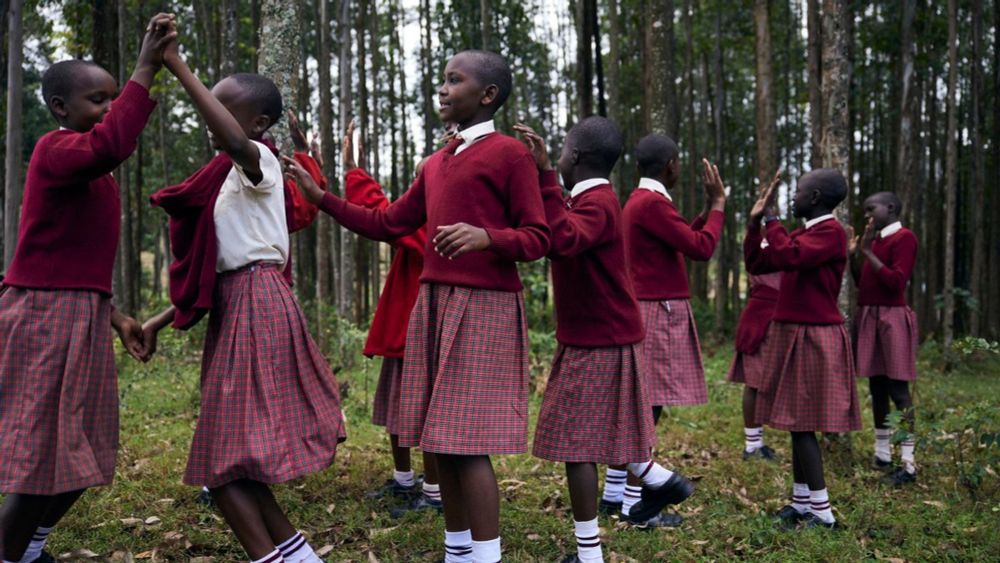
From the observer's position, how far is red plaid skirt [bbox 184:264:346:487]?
9.28 feet

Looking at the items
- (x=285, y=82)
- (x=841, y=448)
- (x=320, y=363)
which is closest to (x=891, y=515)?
(x=841, y=448)

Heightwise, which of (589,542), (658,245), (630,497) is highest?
(658,245)

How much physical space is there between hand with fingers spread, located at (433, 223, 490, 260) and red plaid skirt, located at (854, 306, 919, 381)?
13.6 feet

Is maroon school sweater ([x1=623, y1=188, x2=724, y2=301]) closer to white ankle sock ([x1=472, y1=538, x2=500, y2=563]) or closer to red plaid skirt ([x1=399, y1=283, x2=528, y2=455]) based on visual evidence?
red plaid skirt ([x1=399, y1=283, x2=528, y2=455])

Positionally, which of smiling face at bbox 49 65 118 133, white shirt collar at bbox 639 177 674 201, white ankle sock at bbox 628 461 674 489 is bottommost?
white ankle sock at bbox 628 461 674 489

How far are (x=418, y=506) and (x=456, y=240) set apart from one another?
221 cm

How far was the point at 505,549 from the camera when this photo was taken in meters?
3.88

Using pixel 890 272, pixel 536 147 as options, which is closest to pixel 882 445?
pixel 890 272

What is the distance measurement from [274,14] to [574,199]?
2.83 meters

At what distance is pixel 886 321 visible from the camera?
579 centimetres

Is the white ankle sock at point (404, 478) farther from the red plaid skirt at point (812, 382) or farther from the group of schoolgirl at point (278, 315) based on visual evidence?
the red plaid skirt at point (812, 382)

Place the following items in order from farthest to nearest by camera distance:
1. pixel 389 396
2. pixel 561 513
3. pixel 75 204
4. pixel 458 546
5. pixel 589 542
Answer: pixel 561 513 → pixel 389 396 → pixel 589 542 → pixel 458 546 → pixel 75 204

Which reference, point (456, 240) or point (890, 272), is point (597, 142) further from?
point (890, 272)

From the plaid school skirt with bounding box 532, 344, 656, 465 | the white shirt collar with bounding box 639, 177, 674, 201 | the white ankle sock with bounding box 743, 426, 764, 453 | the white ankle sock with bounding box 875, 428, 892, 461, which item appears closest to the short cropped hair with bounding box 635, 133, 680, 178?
the white shirt collar with bounding box 639, 177, 674, 201
